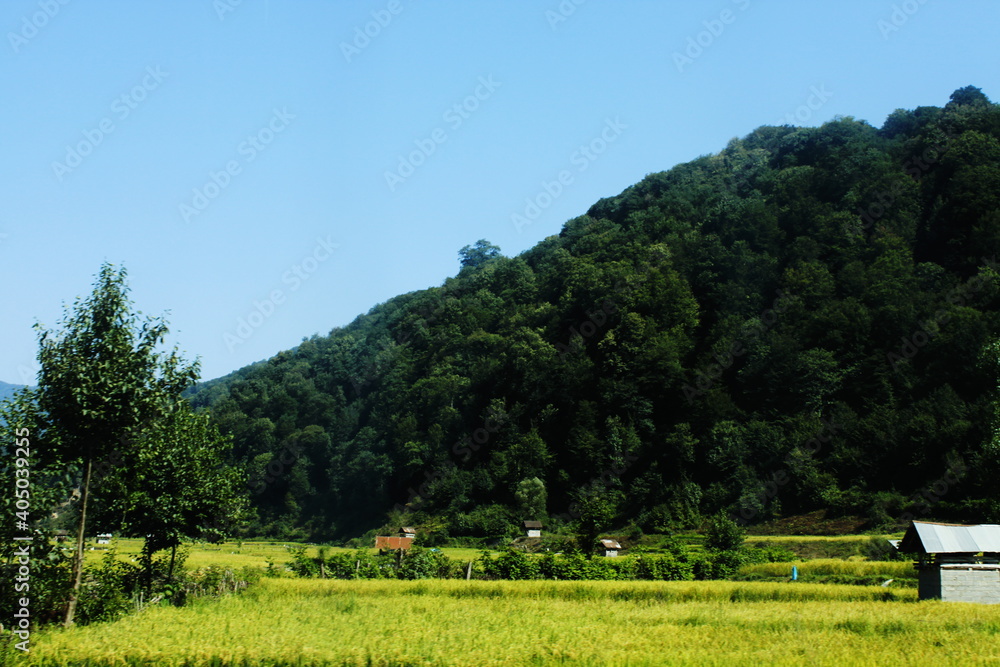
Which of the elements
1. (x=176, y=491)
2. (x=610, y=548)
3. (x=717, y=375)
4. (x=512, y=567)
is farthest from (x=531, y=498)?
(x=176, y=491)

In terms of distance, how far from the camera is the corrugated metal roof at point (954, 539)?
24.5 meters

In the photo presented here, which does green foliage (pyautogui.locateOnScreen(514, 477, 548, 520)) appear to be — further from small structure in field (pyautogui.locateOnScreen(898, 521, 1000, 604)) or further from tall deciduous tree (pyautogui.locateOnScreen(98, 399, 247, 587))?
small structure in field (pyautogui.locateOnScreen(898, 521, 1000, 604))

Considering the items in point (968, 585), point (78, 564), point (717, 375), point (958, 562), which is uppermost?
point (717, 375)

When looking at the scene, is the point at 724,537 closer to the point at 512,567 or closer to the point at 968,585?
the point at 512,567

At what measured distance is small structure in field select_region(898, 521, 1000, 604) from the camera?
24.2 meters

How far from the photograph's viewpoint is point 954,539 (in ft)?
81.2

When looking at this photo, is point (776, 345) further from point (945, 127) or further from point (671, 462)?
point (945, 127)

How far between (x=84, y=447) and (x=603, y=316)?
77431mm

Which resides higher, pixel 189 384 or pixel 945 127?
pixel 945 127

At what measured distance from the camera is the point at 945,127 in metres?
97.0

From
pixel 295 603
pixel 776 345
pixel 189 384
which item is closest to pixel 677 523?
pixel 776 345

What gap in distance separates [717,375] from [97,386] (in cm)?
7000

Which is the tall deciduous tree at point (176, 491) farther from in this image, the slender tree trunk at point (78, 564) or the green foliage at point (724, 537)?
the green foliage at point (724, 537)

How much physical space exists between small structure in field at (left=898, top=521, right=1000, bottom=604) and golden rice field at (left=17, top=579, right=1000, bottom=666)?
3.50 ft
